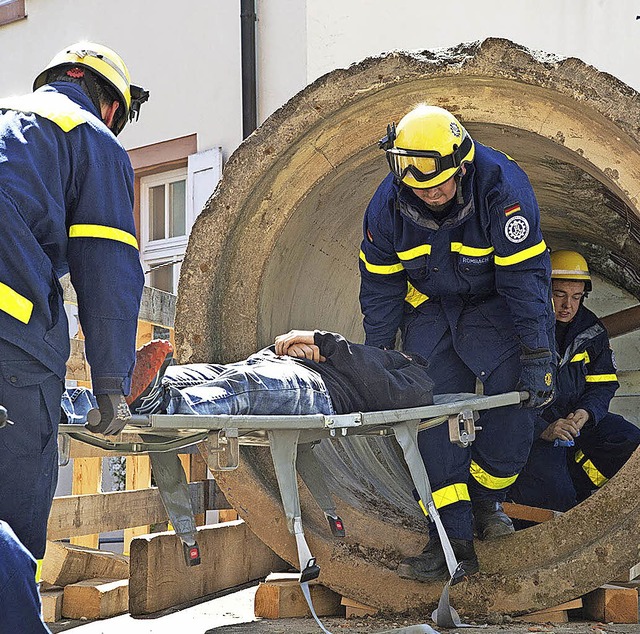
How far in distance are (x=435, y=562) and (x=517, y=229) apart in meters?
1.44

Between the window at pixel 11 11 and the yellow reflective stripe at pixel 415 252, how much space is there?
587 centimetres

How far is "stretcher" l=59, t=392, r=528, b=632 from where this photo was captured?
10.4 ft

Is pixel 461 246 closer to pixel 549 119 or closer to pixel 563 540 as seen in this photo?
pixel 549 119

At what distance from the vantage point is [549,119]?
4348 millimetres

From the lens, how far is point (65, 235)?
2801 millimetres

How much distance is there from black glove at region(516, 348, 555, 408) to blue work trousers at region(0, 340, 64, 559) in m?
2.11

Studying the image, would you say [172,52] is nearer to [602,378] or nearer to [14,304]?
[602,378]

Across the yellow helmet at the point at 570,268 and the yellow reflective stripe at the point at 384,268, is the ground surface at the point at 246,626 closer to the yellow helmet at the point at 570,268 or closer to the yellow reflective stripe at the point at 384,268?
the yellow reflective stripe at the point at 384,268

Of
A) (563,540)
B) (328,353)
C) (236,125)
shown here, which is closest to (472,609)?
(563,540)

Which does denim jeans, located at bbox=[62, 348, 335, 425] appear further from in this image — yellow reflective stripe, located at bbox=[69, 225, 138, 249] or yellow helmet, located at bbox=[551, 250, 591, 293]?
yellow helmet, located at bbox=[551, 250, 591, 293]

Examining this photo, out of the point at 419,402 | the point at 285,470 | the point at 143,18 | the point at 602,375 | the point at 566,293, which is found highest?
the point at 143,18

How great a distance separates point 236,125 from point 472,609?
14.5 ft

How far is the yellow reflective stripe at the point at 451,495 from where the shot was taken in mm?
4117

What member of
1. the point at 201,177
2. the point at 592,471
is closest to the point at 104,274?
the point at 592,471
